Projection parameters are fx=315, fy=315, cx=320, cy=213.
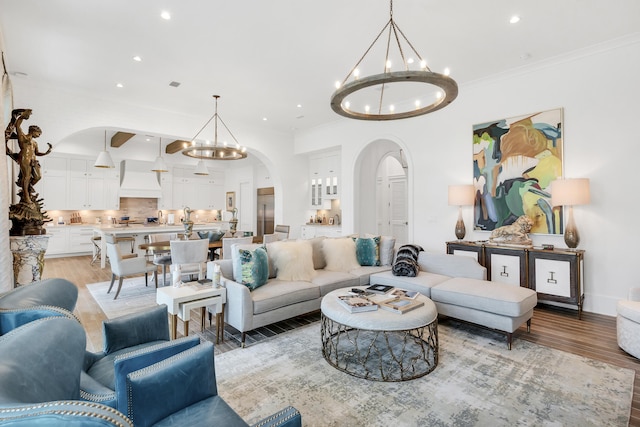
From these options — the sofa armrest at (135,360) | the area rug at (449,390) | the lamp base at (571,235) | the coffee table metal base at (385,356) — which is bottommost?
the area rug at (449,390)

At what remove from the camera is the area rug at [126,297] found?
4.25 metres

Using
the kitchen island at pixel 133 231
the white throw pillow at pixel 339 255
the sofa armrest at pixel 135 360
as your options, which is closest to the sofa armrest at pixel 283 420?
the sofa armrest at pixel 135 360

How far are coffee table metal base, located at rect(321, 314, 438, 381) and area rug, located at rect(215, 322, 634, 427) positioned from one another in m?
0.08

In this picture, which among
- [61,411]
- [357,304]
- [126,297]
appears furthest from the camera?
[126,297]

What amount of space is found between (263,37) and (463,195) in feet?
11.9

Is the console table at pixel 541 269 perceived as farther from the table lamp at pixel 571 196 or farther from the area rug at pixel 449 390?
the area rug at pixel 449 390

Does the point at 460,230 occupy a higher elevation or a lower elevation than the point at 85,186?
lower

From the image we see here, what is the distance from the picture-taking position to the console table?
3.83m

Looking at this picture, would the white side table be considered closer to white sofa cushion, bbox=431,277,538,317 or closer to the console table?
white sofa cushion, bbox=431,277,538,317

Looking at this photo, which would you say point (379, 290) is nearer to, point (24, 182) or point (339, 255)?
point (339, 255)

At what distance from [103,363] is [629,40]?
19.9 ft

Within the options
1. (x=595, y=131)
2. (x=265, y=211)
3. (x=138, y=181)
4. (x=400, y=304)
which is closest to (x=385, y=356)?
(x=400, y=304)

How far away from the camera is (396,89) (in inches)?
212

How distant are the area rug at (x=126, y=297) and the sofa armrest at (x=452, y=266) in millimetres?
3841
